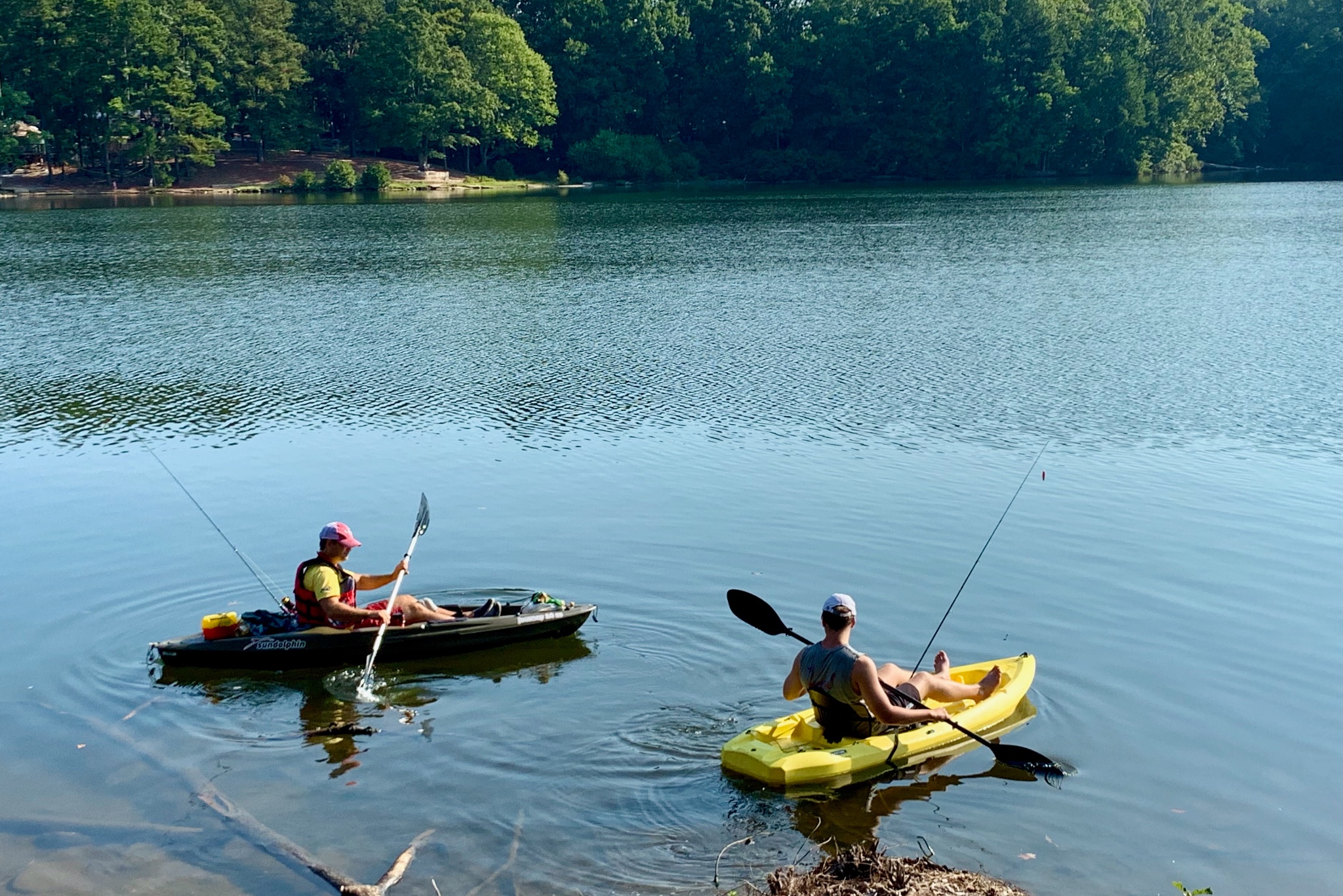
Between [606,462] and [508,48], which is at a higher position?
[508,48]

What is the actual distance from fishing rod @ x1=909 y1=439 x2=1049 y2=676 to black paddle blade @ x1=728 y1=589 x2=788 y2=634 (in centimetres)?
127

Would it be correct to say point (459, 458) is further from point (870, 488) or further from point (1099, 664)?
point (1099, 664)

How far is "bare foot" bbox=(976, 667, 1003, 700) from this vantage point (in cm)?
1096

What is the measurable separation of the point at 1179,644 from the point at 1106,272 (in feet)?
95.4

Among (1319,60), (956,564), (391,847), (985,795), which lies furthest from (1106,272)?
(1319,60)

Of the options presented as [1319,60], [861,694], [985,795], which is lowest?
[985,795]

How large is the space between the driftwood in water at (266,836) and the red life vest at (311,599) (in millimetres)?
2055

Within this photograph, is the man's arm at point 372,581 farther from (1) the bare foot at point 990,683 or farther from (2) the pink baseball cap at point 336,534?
(1) the bare foot at point 990,683

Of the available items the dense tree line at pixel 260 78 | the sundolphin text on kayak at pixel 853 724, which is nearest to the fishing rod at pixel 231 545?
the sundolphin text on kayak at pixel 853 724

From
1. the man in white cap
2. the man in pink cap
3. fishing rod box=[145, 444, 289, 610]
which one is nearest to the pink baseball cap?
the man in pink cap

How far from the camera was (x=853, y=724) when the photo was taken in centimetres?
1017

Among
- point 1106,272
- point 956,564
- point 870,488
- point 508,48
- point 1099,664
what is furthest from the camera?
point 508,48

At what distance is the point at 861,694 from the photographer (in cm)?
1000

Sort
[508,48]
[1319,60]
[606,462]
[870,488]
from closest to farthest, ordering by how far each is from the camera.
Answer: [870,488] < [606,462] < [508,48] < [1319,60]
